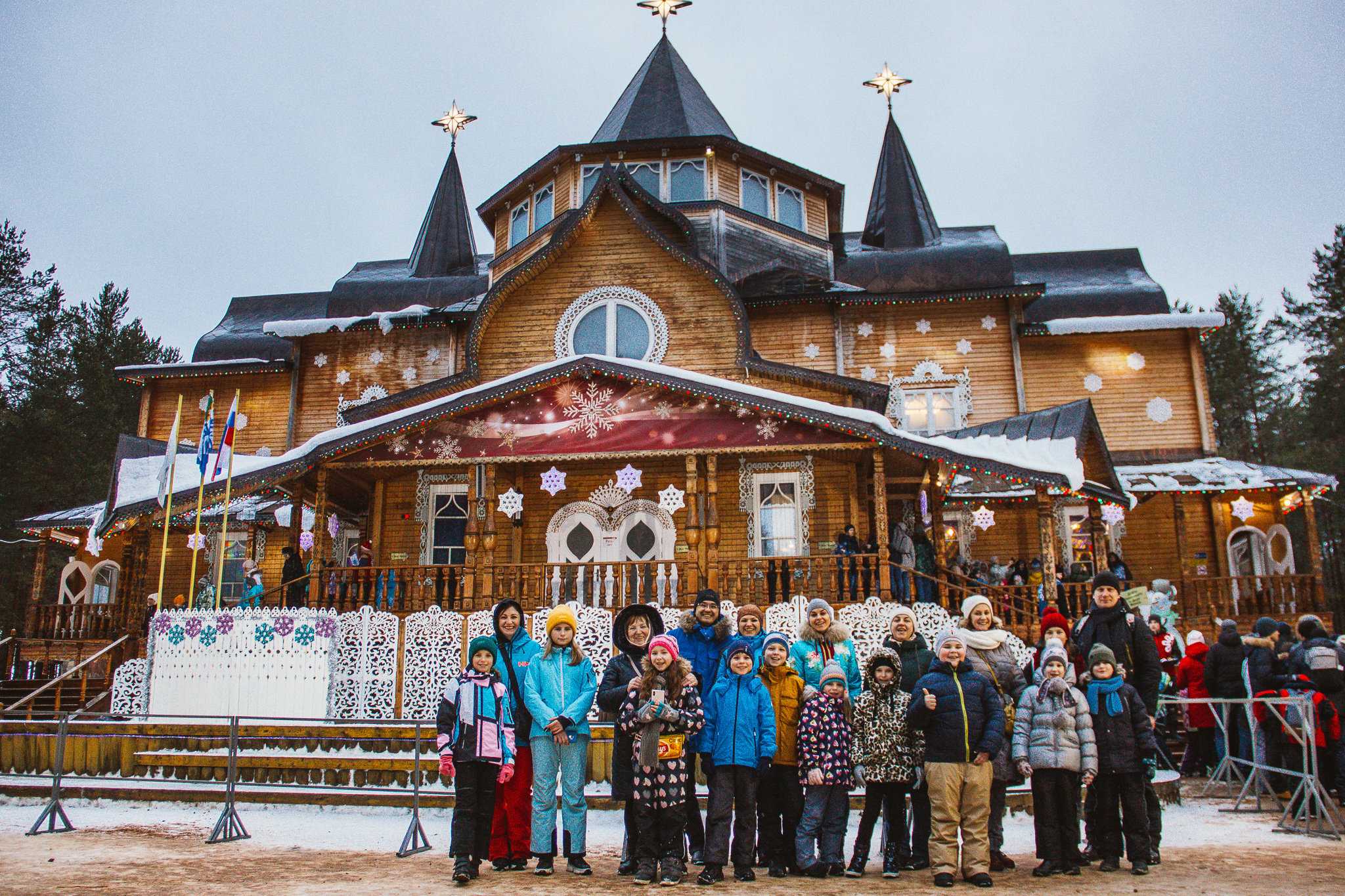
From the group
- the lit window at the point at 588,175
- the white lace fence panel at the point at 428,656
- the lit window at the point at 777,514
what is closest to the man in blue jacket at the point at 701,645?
the white lace fence panel at the point at 428,656

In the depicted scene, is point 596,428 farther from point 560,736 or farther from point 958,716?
point 958,716

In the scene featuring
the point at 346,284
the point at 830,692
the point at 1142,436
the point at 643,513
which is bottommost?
the point at 830,692

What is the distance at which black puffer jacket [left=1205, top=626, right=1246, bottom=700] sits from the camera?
962 cm

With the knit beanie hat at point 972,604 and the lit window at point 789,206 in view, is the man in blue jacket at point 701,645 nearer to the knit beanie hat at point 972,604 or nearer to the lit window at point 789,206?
the knit beanie hat at point 972,604

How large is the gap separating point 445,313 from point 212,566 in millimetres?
7180

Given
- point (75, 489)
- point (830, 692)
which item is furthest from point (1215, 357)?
point (75, 489)

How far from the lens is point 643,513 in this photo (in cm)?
1753

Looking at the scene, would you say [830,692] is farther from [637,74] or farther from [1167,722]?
[637,74]

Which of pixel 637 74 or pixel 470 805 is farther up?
pixel 637 74

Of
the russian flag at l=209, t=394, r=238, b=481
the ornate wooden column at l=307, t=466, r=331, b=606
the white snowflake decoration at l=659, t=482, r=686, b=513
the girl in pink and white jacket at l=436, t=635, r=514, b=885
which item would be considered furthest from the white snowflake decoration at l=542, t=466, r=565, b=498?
the girl in pink and white jacket at l=436, t=635, r=514, b=885

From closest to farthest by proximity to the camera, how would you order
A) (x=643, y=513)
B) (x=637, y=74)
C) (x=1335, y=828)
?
1. (x=1335, y=828)
2. (x=643, y=513)
3. (x=637, y=74)

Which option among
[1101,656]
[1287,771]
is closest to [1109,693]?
[1101,656]

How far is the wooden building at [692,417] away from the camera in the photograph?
14.2 meters

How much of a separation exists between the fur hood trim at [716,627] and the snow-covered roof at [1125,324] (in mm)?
15019
